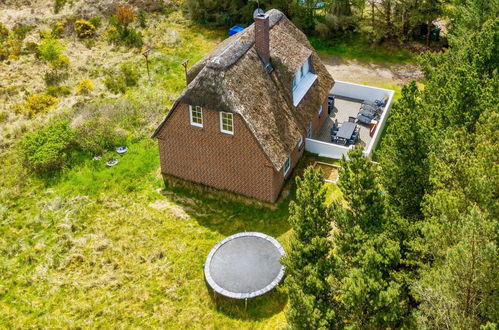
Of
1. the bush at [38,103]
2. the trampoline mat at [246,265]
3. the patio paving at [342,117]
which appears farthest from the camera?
the bush at [38,103]

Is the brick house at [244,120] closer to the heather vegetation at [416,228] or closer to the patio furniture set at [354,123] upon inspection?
the patio furniture set at [354,123]

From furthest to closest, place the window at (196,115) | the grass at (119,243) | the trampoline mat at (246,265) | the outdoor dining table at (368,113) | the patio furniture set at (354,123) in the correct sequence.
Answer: the outdoor dining table at (368,113) → the patio furniture set at (354,123) → the window at (196,115) → the trampoline mat at (246,265) → the grass at (119,243)

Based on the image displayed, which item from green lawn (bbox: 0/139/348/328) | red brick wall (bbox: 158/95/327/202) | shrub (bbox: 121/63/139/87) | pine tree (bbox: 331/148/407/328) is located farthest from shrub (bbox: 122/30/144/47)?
pine tree (bbox: 331/148/407/328)

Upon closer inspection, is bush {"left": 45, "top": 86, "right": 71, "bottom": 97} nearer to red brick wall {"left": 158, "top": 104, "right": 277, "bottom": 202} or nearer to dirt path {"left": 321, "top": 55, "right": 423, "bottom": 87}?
red brick wall {"left": 158, "top": 104, "right": 277, "bottom": 202}

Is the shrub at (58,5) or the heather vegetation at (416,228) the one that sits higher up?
the heather vegetation at (416,228)

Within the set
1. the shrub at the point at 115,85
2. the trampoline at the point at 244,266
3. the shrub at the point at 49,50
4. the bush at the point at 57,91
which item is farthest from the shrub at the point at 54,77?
the trampoline at the point at 244,266

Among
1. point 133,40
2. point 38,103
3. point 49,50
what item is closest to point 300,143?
point 38,103
